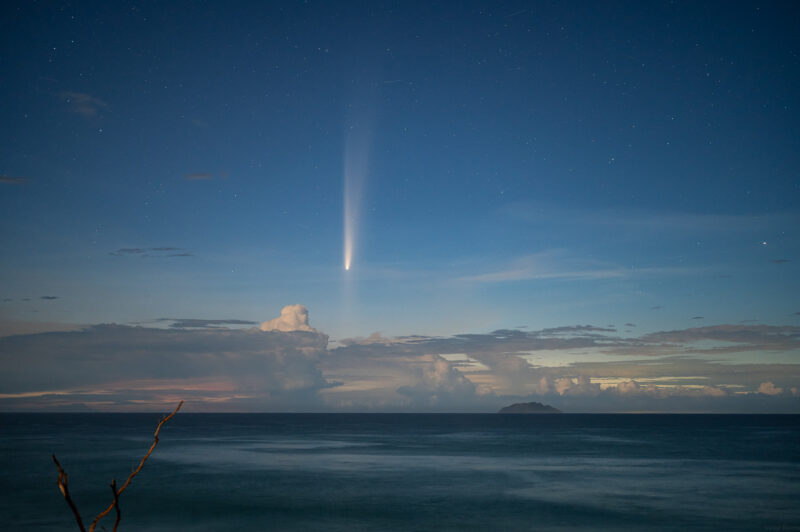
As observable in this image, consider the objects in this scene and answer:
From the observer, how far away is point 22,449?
249ft

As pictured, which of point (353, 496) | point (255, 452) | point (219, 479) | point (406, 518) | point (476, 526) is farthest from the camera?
point (255, 452)

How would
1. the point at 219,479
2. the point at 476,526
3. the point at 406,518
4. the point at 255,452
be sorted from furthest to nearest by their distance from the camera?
the point at 255,452 → the point at 219,479 → the point at 406,518 → the point at 476,526

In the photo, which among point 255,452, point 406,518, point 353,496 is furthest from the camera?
point 255,452

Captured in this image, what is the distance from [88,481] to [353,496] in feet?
74.3

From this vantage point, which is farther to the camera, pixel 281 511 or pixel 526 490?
pixel 526 490

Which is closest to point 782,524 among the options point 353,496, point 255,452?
point 353,496

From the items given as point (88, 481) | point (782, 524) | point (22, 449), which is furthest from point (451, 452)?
point (22, 449)

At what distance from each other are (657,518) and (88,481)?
40983mm

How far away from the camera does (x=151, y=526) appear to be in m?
31.2

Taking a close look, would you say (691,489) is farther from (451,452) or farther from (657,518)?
(451,452)

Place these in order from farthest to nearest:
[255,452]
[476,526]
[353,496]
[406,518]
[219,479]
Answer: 1. [255,452]
2. [219,479]
3. [353,496]
4. [406,518]
5. [476,526]

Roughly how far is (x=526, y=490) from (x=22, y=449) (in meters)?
64.7

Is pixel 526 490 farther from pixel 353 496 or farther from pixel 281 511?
pixel 281 511

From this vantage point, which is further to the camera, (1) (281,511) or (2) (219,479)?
(2) (219,479)
